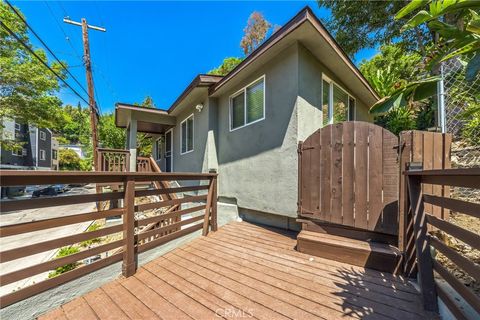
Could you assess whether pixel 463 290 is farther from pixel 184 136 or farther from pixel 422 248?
pixel 184 136

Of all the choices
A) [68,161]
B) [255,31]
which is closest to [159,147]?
[255,31]

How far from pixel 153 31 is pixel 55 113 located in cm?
797

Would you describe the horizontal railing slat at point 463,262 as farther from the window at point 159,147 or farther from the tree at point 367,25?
the window at point 159,147

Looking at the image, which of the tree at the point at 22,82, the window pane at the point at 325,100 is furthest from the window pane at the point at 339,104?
the tree at the point at 22,82

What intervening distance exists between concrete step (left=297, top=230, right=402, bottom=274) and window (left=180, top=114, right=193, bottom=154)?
5944 millimetres

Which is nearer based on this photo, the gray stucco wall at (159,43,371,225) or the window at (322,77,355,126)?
the gray stucco wall at (159,43,371,225)

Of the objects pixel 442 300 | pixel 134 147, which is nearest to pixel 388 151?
pixel 442 300

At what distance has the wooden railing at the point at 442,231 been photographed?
1.36m

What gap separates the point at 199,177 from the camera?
13.7 feet

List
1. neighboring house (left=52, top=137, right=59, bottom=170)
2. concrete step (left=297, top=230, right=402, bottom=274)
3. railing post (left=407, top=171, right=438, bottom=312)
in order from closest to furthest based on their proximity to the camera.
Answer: railing post (left=407, top=171, right=438, bottom=312) → concrete step (left=297, top=230, right=402, bottom=274) → neighboring house (left=52, top=137, right=59, bottom=170)

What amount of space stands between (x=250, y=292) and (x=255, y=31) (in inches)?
736

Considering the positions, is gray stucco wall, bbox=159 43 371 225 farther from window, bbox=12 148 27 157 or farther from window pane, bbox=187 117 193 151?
window, bbox=12 148 27 157

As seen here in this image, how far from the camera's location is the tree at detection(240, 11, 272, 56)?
54.1ft

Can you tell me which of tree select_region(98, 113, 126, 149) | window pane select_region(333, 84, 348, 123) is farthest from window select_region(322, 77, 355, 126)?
tree select_region(98, 113, 126, 149)
